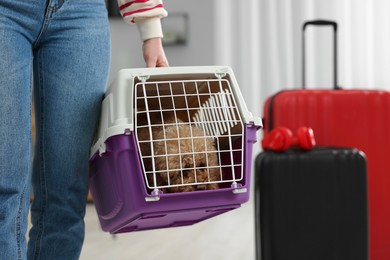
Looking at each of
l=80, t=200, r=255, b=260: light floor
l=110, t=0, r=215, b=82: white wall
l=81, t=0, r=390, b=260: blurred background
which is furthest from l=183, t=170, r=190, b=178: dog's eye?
l=110, t=0, r=215, b=82: white wall

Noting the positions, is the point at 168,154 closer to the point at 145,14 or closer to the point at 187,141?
the point at 187,141

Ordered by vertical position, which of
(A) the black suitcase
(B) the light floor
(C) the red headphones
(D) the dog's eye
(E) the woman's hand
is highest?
(E) the woman's hand

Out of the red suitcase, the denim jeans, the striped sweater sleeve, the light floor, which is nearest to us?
A: the denim jeans

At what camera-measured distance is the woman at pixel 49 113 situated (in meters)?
1.00

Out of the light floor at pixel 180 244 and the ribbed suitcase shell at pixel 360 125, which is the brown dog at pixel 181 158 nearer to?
the ribbed suitcase shell at pixel 360 125

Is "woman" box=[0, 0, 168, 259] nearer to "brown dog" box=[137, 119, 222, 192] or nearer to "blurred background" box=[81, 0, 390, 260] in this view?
"brown dog" box=[137, 119, 222, 192]

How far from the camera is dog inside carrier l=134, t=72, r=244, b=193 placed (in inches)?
42.4

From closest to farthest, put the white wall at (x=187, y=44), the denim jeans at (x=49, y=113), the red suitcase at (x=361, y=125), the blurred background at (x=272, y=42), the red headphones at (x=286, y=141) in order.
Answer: the denim jeans at (x=49, y=113)
the red headphones at (x=286, y=141)
the red suitcase at (x=361, y=125)
the blurred background at (x=272, y=42)
the white wall at (x=187, y=44)

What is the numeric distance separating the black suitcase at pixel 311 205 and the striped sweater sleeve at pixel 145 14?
376 millimetres

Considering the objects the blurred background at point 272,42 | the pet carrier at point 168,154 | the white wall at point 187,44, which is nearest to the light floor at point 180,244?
the blurred background at point 272,42

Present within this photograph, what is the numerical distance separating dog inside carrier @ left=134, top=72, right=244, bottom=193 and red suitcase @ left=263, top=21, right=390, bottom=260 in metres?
0.49

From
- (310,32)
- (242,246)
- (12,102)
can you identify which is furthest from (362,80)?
(12,102)

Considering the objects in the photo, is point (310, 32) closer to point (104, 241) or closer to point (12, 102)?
point (104, 241)

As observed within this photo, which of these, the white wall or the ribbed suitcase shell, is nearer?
the ribbed suitcase shell
